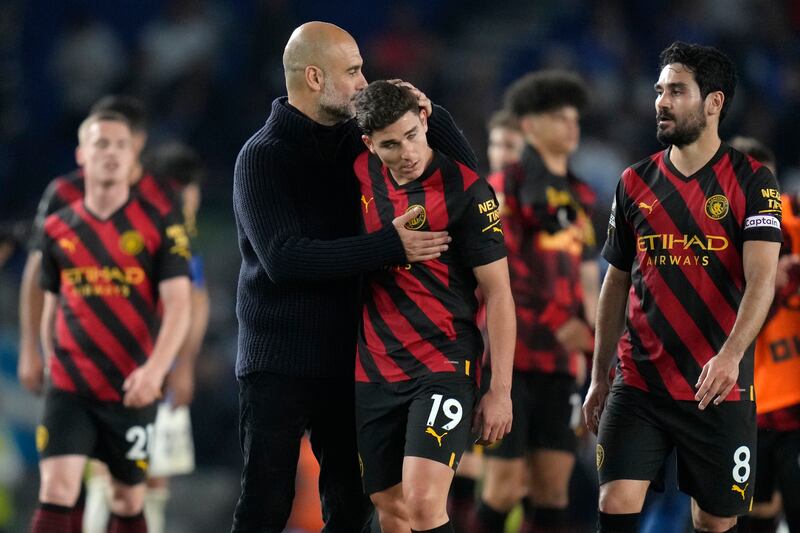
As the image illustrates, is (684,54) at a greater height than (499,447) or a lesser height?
greater

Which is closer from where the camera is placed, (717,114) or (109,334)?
(717,114)

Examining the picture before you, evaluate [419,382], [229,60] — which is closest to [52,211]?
[419,382]

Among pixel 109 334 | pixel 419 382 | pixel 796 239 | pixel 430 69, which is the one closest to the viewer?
pixel 419 382

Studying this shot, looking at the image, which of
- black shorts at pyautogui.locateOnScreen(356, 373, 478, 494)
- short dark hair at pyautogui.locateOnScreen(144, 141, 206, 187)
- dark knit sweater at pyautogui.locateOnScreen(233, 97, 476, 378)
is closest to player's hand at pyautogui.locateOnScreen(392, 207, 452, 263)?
dark knit sweater at pyautogui.locateOnScreen(233, 97, 476, 378)

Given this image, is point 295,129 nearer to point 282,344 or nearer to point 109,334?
point 282,344

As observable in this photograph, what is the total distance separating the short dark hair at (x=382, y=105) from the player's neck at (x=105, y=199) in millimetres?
2347

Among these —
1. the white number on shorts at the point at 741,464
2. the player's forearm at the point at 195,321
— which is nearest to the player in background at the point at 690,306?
the white number on shorts at the point at 741,464

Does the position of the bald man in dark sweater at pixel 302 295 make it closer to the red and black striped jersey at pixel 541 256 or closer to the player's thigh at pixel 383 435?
the player's thigh at pixel 383 435

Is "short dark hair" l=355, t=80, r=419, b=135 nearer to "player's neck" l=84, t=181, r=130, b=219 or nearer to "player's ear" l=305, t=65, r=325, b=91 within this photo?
"player's ear" l=305, t=65, r=325, b=91

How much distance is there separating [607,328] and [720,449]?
2.00 ft

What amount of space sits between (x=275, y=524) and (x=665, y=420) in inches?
58.5

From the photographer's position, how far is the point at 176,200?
6.83 metres

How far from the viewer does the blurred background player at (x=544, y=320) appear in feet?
21.9

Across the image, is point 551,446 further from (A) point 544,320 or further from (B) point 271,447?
(B) point 271,447
